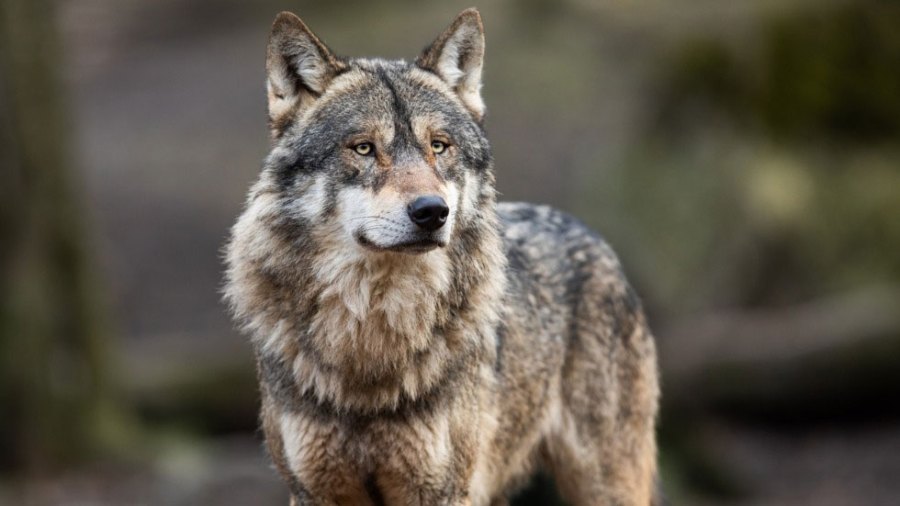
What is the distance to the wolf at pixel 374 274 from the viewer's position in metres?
4.97

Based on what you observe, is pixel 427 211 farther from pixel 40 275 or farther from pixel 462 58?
pixel 40 275

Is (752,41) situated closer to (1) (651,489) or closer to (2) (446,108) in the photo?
(1) (651,489)

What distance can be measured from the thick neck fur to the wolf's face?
9 cm

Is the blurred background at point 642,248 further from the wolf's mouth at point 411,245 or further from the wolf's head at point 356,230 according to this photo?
the wolf's mouth at point 411,245

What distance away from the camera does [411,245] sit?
15.6 ft

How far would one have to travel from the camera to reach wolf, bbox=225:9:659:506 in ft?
16.3

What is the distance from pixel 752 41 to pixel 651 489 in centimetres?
813

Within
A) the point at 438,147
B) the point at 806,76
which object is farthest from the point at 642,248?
the point at 438,147

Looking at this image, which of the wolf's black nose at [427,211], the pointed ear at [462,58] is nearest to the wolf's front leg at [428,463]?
the wolf's black nose at [427,211]

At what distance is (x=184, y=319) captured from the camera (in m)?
16.1

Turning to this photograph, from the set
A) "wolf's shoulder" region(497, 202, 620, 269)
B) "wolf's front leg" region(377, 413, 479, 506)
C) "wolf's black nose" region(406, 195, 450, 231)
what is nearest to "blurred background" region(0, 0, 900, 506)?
"wolf's shoulder" region(497, 202, 620, 269)

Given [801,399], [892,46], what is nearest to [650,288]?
[801,399]

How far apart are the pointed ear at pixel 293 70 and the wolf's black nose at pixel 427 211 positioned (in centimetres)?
82

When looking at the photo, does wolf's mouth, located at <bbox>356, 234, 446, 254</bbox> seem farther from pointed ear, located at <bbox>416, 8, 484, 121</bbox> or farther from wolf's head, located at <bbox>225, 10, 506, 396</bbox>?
pointed ear, located at <bbox>416, 8, 484, 121</bbox>
